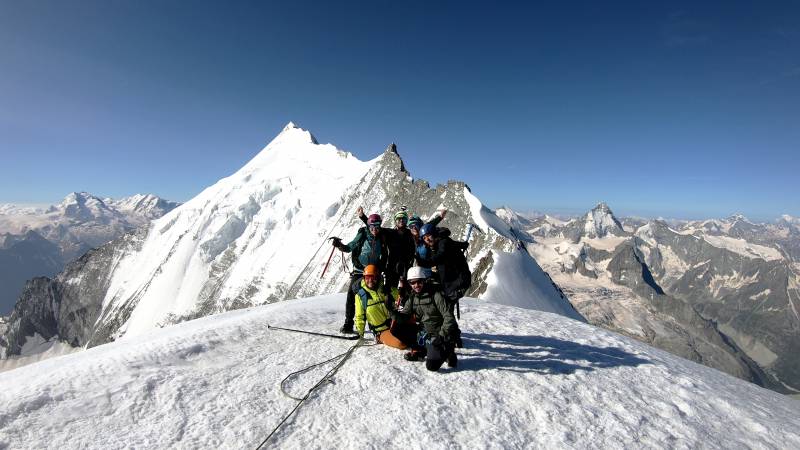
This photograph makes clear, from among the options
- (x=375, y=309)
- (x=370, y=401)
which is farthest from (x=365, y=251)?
(x=370, y=401)

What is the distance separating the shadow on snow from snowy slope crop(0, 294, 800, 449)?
76 millimetres

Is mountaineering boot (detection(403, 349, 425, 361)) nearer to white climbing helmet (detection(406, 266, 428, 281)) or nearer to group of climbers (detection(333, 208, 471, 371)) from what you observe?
group of climbers (detection(333, 208, 471, 371))

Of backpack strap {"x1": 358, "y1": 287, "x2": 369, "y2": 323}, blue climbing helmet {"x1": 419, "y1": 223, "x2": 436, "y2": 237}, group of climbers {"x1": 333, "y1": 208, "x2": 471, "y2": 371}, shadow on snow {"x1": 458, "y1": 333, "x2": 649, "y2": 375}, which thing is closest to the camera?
group of climbers {"x1": 333, "y1": 208, "x2": 471, "y2": 371}

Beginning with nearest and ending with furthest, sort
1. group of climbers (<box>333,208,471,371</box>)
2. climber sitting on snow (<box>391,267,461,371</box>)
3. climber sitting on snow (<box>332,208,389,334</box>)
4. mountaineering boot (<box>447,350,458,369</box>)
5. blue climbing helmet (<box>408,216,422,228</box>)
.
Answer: climber sitting on snow (<box>391,267,461,371</box>) → mountaineering boot (<box>447,350,458,369</box>) → group of climbers (<box>333,208,471,371</box>) → climber sitting on snow (<box>332,208,389,334</box>) → blue climbing helmet (<box>408,216,422,228</box>)

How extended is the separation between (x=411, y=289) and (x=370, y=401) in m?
3.35

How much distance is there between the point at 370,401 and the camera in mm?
8445

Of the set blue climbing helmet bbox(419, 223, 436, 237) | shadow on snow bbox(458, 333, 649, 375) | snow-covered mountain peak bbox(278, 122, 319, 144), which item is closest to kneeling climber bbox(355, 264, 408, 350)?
blue climbing helmet bbox(419, 223, 436, 237)

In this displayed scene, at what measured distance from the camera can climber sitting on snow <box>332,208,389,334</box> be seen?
12.5 m

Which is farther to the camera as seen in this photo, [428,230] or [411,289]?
[428,230]

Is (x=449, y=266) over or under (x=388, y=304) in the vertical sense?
over

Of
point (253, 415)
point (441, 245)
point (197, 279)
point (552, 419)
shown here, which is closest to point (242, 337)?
point (253, 415)

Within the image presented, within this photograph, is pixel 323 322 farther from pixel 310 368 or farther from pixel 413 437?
pixel 413 437

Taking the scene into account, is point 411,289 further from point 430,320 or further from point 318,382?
point 318,382

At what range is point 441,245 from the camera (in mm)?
10953
